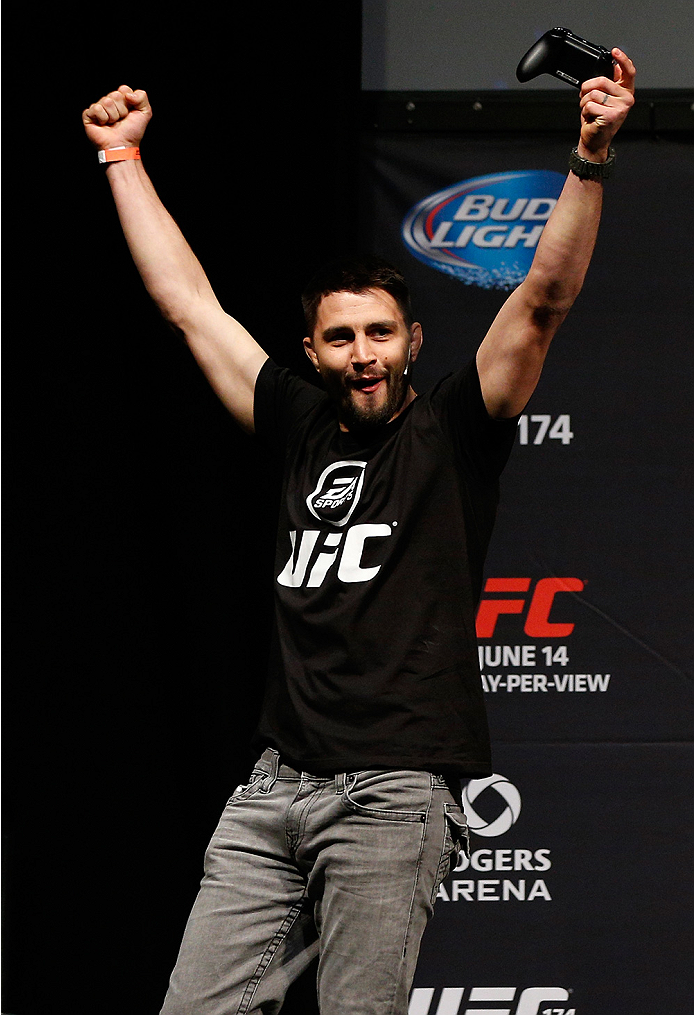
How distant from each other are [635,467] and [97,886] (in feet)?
5.25

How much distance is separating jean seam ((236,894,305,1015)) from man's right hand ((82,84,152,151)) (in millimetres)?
1454

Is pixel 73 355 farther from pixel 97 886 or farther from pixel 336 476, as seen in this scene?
pixel 97 886

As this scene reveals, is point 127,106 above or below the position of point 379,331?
above

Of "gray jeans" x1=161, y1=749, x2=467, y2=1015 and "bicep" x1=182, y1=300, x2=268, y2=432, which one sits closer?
"gray jeans" x1=161, y1=749, x2=467, y2=1015

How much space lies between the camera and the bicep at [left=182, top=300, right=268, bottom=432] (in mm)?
2053

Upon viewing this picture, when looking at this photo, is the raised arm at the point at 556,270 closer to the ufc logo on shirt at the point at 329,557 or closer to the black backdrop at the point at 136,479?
the ufc logo on shirt at the point at 329,557

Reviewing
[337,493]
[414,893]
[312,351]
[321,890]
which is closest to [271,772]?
[321,890]

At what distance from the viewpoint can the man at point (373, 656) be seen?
62.7 inches

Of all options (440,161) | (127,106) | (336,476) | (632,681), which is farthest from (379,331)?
(632,681)

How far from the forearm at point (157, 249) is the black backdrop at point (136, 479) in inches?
16.5

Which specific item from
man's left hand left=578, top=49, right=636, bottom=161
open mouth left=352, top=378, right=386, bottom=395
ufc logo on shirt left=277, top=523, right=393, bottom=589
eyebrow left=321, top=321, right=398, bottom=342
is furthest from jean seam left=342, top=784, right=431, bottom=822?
man's left hand left=578, top=49, right=636, bottom=161

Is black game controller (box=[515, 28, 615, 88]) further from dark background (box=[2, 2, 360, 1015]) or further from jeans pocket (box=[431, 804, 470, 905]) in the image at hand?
jeans pocket (box=[431, 804, 470, 905])

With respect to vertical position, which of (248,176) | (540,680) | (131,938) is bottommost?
(131,938)

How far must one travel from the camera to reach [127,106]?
2.13 metres
